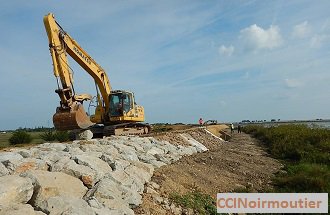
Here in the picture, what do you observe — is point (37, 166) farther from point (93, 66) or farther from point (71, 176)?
point (93, 66)

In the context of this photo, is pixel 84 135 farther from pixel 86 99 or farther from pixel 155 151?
pixel 155 151

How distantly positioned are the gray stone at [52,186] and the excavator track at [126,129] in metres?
12.1

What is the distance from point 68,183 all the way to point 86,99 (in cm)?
1227

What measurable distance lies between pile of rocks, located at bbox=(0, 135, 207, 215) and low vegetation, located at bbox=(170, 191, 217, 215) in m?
0.83

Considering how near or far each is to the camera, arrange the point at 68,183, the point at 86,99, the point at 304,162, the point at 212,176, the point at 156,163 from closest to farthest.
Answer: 1. the point at 68,183
2. the point at 156,163
3. the point at 212,176
4. the point at 304,162
5. the point at 86,99

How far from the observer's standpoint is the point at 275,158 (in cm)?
1792

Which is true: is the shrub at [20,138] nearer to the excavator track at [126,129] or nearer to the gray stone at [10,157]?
the excavator track at [126,129]

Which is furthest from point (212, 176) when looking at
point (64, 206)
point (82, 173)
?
point (64, 206)

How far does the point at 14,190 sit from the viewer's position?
5.57m

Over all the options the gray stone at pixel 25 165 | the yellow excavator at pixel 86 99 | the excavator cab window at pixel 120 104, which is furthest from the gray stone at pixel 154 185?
the excavator cab window at pixel 120 104

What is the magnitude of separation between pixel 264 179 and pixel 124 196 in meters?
6.63

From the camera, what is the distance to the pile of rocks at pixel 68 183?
557 cm

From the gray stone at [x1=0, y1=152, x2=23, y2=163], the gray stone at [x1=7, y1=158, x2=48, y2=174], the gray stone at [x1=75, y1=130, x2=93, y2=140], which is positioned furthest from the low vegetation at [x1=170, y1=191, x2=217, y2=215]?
the gray stone at [x1=75, y1=130, x2=93, y2=140]

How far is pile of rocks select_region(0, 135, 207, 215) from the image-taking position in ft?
18.3
